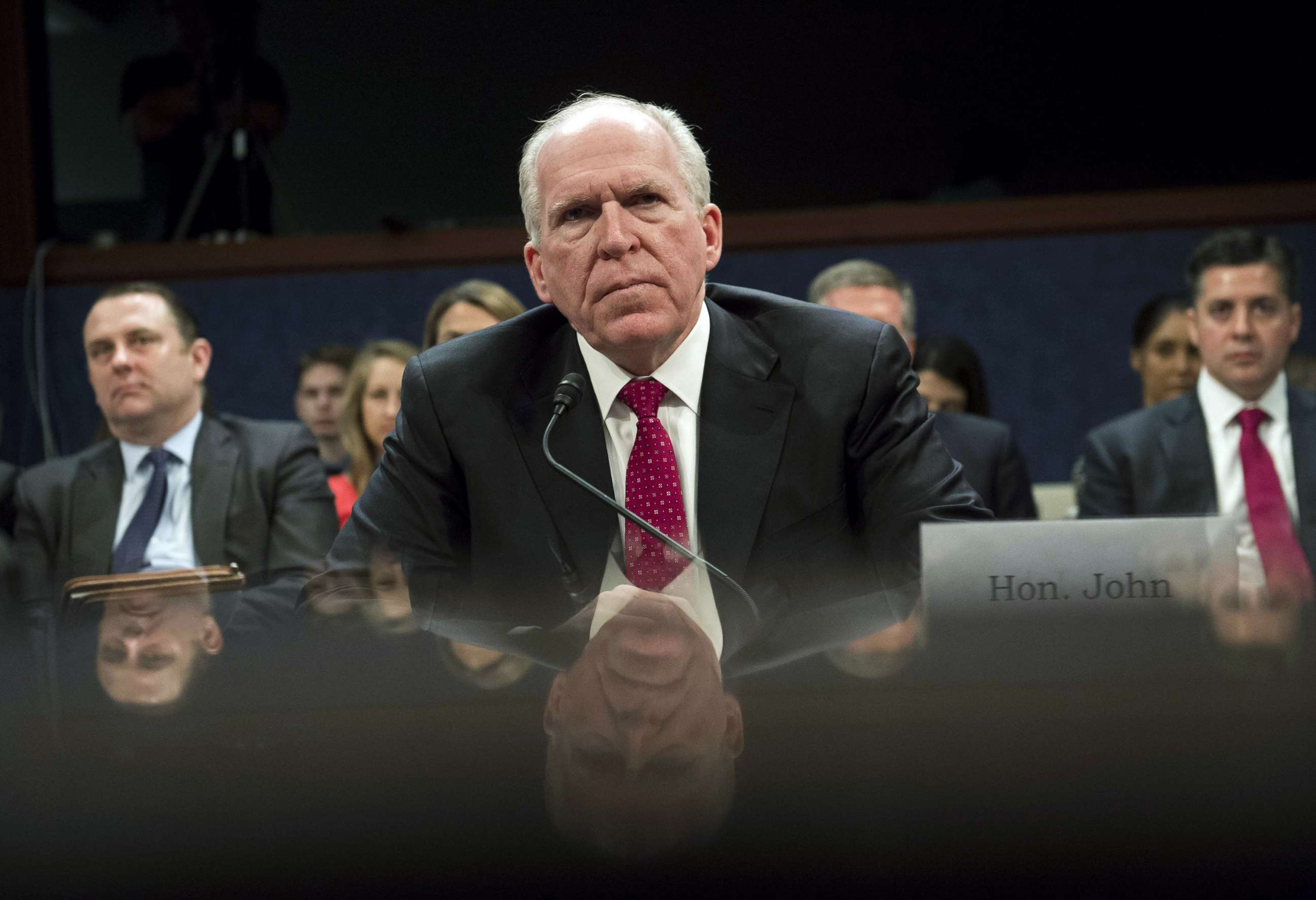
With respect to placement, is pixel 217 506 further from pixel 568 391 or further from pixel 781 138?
pixel 781 138

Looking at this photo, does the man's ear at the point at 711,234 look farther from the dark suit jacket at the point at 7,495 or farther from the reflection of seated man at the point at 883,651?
the dark suit jacket at the point at 7,495

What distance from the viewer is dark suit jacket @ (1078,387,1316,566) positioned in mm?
2438

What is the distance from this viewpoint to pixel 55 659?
1.92ft

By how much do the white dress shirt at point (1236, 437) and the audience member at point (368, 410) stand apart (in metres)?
1.73

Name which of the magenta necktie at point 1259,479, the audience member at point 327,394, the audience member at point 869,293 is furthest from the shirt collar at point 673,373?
the audience member at point 327,394

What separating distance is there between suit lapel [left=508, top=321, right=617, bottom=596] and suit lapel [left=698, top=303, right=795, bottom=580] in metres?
0.10

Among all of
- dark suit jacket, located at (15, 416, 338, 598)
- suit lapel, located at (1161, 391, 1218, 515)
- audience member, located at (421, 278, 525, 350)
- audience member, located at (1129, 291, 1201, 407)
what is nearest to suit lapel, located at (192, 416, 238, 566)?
dark suit jacket, located at (15, 416, 338, 598)

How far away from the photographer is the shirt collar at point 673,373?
130 centimetres

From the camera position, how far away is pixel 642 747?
0.36 meters

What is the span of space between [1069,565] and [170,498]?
2.21m

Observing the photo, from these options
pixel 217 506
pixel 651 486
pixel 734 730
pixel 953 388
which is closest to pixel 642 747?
pixel 734 730

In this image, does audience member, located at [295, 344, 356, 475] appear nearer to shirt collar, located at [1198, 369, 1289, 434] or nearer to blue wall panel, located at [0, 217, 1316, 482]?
blue wall panel, located at [0, 217, 1316, 482]

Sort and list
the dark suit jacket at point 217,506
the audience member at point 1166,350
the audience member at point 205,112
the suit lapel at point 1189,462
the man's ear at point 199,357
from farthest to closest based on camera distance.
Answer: the audience member at point 205,112, the audience member at point 1166,350, the man's ear at point 199,357, the suit lapel at point 1189,462, the dark suit jacket at point 217,506

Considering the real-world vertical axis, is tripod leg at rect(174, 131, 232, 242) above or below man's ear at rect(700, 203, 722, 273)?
above
